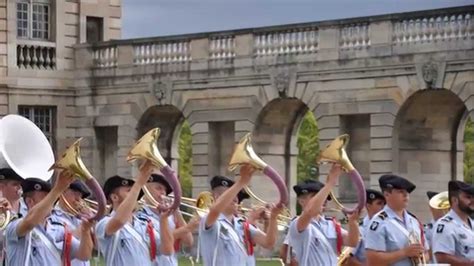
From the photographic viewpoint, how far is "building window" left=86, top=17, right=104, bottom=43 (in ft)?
144

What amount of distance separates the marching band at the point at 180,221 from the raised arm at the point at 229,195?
11mm

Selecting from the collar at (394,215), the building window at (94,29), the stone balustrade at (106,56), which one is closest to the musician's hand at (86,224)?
the collar at (394,215)

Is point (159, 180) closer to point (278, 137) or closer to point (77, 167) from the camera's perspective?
point (77, 167)

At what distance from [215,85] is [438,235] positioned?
2449 cm

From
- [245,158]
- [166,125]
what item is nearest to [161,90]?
[166,125]

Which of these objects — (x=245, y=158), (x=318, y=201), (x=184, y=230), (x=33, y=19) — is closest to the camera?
(x=245, y=158)

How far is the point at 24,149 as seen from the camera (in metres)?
15.8

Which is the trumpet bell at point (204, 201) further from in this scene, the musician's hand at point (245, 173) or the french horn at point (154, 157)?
the french horn at point (154, 157)

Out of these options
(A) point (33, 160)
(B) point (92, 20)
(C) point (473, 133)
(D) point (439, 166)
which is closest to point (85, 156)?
(B) point (92, 20)

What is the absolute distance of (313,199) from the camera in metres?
14.6

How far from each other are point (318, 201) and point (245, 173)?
69cm

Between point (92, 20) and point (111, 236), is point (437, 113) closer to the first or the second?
point (92, 20)

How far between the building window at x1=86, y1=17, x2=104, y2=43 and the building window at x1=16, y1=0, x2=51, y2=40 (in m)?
1.41

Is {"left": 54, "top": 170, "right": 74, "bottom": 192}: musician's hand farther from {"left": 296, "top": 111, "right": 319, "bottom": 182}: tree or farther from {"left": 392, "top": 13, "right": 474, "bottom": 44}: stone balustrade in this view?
{"left": 296, "top": 111, "right": 319, "bottom": 182}: tree
